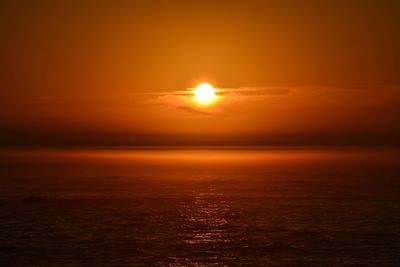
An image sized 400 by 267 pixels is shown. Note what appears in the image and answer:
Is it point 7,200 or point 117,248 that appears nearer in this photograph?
point 117,248

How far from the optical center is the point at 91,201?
66000 millimetres

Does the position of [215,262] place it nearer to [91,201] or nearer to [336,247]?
[336,247]

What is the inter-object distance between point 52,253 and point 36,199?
32399 millimetres

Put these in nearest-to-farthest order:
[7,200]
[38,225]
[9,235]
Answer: [9,235] → [38,225] → [7,200]

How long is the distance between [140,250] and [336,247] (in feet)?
43.0

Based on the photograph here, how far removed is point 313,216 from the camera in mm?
51969

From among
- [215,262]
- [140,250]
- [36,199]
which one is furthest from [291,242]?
[36,199]

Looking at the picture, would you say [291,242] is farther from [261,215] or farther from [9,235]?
[9,235]

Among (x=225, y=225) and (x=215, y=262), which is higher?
(x=225, y=225)

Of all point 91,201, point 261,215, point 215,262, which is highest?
point 91,201

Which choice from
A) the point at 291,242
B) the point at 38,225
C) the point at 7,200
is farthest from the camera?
the point at 7,200

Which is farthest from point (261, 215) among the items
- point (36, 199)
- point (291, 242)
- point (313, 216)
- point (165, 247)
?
point (36, 199)

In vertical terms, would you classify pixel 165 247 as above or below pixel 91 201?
below

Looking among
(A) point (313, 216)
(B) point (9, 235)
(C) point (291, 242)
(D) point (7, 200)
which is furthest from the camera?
(D) point (7, 200)
